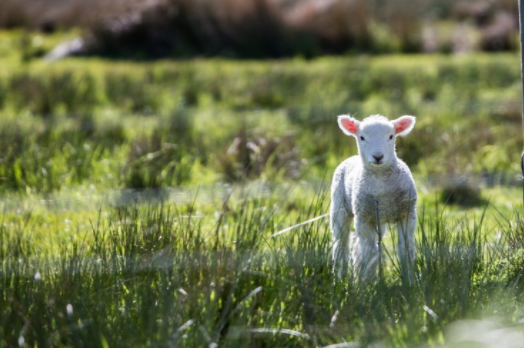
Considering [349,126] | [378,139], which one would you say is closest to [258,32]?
[349,126]

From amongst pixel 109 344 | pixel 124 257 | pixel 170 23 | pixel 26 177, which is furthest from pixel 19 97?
pixel 109 344

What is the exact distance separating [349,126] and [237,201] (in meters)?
1.48

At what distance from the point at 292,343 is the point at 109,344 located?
0.88 meters

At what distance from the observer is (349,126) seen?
533cm

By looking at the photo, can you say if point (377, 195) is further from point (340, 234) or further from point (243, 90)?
point (243, 90)

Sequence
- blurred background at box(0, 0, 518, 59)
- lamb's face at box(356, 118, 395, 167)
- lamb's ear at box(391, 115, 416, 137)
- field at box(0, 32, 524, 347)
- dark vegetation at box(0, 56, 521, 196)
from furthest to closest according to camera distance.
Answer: blurred background at box(0, 0, 518, 59) → dark vegetation at box(0, 56, 521, 196) → lamb's ear at box(391, 115, 416, 137) → lamb's face at box(356, 118, 395, 167) → field at box(0, 32, 524, 347)

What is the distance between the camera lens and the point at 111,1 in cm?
2019

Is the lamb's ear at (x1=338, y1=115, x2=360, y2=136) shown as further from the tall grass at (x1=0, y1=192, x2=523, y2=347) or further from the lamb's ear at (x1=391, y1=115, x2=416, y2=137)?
the tall grass at (x1=0, y1=192, x2=523, y2=347)

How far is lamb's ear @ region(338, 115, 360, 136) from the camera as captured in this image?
17.2ft

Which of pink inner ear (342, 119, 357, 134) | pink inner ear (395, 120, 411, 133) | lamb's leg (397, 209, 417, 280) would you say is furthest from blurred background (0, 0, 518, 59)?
lamb's leg (397, 209, 417, 280)

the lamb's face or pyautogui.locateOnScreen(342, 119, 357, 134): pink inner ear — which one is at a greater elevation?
pyautogui.locateOnScreen(342, 119, 357, 134): pink inner ear

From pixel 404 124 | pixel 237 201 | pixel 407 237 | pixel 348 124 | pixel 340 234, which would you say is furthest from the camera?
pixel 237 201

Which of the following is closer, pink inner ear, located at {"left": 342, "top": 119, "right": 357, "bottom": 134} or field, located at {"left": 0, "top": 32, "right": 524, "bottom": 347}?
field, located at {"left": 0, "top": 32, "right": 524, "bottom": 347}

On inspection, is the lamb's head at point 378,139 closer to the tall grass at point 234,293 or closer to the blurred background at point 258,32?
the tall grass at point 234,293
